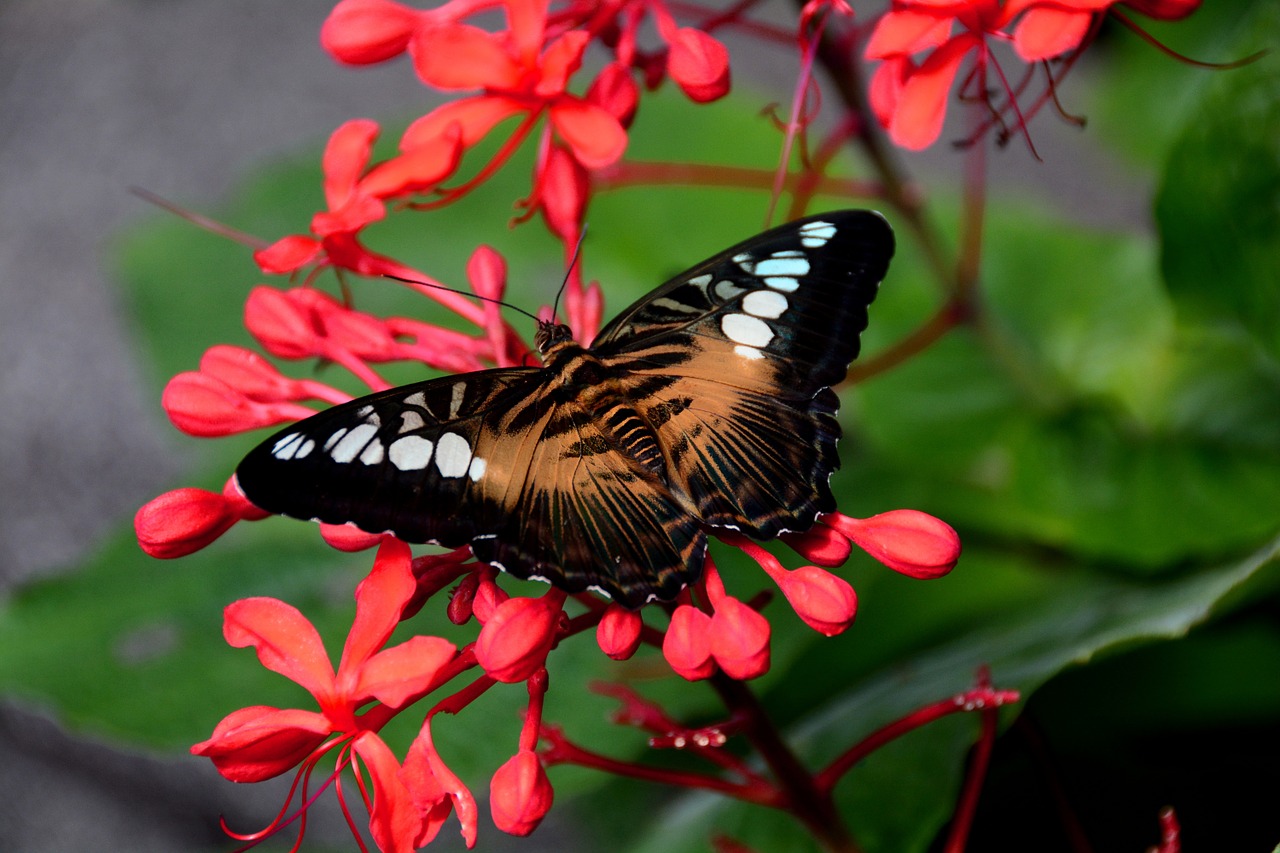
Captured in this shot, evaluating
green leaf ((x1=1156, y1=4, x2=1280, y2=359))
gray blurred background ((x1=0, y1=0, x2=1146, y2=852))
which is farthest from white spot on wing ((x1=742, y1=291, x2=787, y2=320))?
gray blurred background ((x1=0, y1=0, x2=1146, y2=852))

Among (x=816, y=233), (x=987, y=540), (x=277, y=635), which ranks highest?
(x=816, y=233)

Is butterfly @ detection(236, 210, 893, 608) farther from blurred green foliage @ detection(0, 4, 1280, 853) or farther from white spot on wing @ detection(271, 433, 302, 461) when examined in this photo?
blurred green foliage @ detection(0, 4, 1280, 853)

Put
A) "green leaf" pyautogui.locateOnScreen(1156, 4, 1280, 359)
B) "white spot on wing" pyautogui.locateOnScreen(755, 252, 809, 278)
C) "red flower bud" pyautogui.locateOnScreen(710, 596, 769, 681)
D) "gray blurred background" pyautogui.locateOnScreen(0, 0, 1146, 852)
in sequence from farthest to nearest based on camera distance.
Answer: "gray blurred background" pyautogui.locateOnScreen(0, 0, 1146, 852) < "green leaf" pyautogui.locateOnScreen(1156, 4, 1280, 359) < "white spot on wing" pyautogui.locateOnScreen(755, 252, 809, 278) < "red flower bud" pyautogui.locateOnScreen(710, 596, 769, 681)

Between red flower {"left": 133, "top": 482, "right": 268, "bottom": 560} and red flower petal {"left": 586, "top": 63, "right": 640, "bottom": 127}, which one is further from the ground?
red flower petal {"left": 586, "top": 63, "right": 640, "bottom": 127}

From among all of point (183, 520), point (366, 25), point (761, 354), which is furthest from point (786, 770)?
point (366, 25)

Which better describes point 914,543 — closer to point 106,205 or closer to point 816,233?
point 816,233

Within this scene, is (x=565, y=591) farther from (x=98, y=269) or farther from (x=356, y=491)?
(x=98, y=269)

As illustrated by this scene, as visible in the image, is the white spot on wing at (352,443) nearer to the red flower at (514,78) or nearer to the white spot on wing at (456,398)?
the white spot on wing at (456,398)
